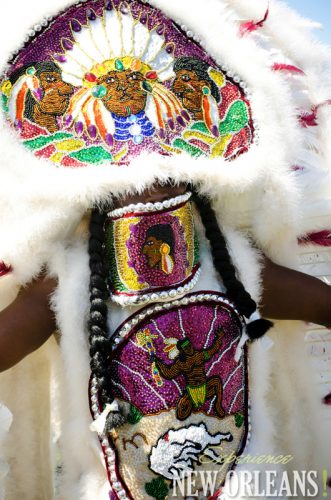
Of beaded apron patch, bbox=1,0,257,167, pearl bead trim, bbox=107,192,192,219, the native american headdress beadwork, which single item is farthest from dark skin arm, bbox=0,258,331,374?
the native american headdress beadwork

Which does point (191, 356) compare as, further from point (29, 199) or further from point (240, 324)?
point (29, 199)

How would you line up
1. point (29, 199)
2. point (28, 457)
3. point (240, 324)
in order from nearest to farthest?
point (29, 199), point (240, 324), point (28, 457)

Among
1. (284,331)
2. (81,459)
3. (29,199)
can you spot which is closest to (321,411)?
(284,331)

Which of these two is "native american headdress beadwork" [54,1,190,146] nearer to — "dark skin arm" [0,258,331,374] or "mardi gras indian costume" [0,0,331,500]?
"mardi gras indian costume" [0,0,331,500]

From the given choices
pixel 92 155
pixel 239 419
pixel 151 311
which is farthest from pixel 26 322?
pixel 239 419

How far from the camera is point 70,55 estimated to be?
1807mm

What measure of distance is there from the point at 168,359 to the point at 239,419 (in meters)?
0.27

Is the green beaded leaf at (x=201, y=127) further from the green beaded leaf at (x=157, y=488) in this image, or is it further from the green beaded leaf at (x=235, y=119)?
the green beaded leaf at (x=157, y=488)

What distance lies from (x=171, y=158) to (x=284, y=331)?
2.27 feet

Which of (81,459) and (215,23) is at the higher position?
(215,23)

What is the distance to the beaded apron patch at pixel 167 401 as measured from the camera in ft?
5.15

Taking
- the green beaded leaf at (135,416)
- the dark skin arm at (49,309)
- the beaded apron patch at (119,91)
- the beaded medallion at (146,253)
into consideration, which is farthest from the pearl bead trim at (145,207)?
the green beaded leaf at (135,416)

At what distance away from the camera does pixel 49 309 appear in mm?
1649

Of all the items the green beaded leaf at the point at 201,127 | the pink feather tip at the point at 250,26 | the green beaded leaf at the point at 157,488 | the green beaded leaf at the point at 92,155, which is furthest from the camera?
the pink feather tip at the point at 250,26
